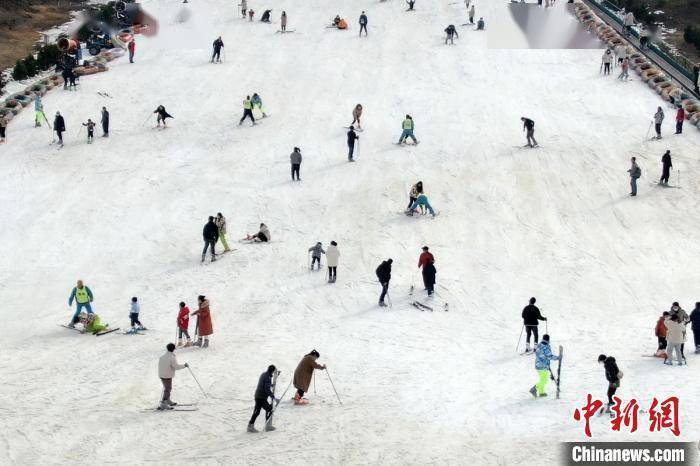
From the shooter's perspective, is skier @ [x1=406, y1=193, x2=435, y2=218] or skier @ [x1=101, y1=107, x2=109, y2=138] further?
skier @ [x1=101, y1=107, x2=109, y2=138]

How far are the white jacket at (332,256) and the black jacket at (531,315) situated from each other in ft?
21.3

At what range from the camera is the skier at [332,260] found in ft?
92.9

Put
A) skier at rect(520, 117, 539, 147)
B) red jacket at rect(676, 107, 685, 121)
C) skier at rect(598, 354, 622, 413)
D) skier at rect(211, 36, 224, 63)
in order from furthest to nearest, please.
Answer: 1. skier at rect(211, 36, 224, 63)
2. red jacket at rect(676, 107, 685, 121)
3. skier at rect(520, 117, 539, 147)
4. skier at rect(598, 354, 622, 413)

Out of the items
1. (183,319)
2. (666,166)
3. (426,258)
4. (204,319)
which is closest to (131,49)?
(666,166)

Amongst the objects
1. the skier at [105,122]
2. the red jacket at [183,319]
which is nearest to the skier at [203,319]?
the red jacket at [183,319]

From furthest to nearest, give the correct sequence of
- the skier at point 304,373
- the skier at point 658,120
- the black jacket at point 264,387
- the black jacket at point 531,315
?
the skier at point 658,120, the black jacket at point 531,315, the skier at point 304,373, the black jacket at point 264,387

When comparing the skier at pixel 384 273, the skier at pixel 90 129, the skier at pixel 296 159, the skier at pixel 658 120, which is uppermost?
the skier at pixel 658 120

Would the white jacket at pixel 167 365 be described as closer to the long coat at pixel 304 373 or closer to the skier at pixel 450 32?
the long coat at pixel 304 373

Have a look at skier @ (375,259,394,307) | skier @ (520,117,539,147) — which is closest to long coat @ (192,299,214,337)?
skier @ (375,259,394,307)

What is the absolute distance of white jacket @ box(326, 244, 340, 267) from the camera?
1114 inches

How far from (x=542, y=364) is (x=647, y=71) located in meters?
27.5

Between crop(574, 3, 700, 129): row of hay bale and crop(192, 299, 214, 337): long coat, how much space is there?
73.7 feet

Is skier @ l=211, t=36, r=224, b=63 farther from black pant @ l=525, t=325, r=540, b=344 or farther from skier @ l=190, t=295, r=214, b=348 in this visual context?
black pant @ l=525, t=325, r=540, b=344

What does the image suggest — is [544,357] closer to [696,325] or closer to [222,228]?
[696,325]
